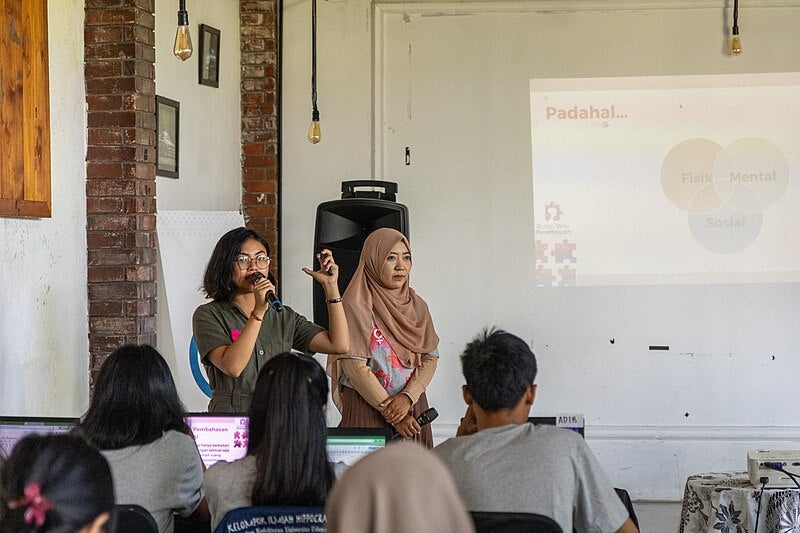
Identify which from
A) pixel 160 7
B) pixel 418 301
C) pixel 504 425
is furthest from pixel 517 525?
pixel 160 7

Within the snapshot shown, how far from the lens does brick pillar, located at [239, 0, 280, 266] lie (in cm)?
605

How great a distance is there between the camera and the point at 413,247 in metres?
6.09

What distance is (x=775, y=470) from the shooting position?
11.5 feet

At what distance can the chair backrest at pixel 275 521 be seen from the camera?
2.07 metres

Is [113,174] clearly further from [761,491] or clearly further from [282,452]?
[761,491]

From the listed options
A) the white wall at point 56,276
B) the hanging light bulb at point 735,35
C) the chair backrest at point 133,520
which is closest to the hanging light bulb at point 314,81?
the white wall at point 56,276

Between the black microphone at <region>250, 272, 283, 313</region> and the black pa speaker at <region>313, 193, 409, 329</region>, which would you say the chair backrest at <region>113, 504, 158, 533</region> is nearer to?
the black microphone at <region>250, 272, 283, 313</region>

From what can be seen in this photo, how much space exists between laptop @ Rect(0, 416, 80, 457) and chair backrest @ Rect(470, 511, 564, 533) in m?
1.14

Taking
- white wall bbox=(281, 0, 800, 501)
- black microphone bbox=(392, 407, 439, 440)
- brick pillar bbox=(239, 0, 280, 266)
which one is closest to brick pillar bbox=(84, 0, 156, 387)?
black microphone bbox=(392, 407, 439, 440)

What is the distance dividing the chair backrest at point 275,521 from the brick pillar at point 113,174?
258 centimetres

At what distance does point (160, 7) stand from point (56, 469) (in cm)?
387

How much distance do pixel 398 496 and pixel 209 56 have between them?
4.62 m

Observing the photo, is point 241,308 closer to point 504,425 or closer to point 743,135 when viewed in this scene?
point 504,425

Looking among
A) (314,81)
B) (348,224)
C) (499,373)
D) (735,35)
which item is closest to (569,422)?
(499,373)
